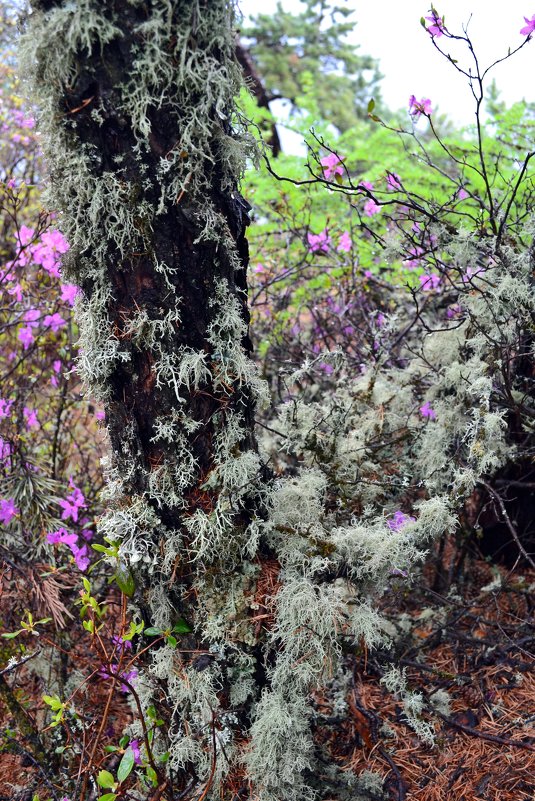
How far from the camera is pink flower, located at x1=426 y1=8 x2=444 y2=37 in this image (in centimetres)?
203

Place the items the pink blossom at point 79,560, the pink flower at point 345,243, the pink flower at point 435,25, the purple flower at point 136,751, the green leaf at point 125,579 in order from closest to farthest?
1. the green leaf at point 125,579
2. the purple flower at point 136,751
3. the pink flower at point 435,25
4. the pink blossom at point 79,560
5. the pink flower at point 345,243

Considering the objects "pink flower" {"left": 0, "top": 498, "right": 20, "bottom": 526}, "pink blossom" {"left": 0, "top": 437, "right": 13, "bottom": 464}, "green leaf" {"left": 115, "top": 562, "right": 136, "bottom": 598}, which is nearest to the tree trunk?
"green leaf" {"left": 115, "top": 562, "right": 136, "bottom": 598}

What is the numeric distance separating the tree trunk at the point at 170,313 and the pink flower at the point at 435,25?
1017mm

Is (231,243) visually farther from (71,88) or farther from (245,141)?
(71,88)

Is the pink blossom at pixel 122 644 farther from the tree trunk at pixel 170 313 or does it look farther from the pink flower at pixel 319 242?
the pink flower at pixel 319 242

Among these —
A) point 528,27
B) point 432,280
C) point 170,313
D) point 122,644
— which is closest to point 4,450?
point 122,644

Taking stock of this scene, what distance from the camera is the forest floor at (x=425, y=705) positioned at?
1814mm

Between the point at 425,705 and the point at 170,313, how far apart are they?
1534 mm

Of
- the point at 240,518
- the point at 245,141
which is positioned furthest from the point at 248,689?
the point at 245,141

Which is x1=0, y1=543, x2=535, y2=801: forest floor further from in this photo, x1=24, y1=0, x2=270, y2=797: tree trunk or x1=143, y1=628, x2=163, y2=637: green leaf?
x1=24, y1=0, x2=270, y2=797: tree trunk

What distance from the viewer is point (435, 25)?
2.03 m

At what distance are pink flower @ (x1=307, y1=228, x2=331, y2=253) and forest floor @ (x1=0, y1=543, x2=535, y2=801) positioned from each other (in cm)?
214

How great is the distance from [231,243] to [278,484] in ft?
2.30

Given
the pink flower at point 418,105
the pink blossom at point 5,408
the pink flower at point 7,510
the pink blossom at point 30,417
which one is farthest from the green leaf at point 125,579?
the pink flower at point 418,105
